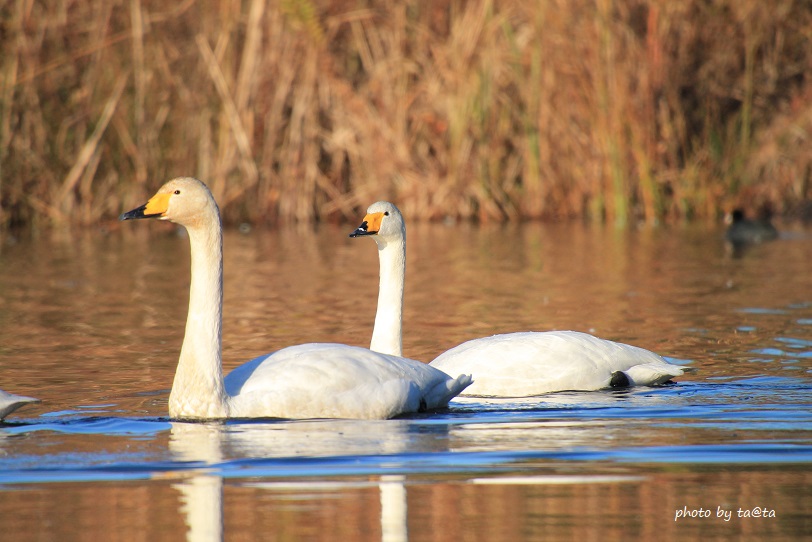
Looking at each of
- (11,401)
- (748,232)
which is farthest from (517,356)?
(748,232)

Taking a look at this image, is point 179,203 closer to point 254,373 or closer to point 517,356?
point 254,373

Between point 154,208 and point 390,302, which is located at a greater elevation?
point 154,208

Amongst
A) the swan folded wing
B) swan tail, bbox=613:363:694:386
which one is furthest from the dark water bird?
the swan folded wing

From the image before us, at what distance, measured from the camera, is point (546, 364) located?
7.55 meters

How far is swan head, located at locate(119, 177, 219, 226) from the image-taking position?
21.6 ft

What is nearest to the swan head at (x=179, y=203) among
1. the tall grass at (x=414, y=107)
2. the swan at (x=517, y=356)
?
the swan at (x=517, y=356)

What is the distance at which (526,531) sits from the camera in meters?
4.37

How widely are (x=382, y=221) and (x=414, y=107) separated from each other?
1260 centimetres

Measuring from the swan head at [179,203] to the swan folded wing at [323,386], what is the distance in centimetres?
76

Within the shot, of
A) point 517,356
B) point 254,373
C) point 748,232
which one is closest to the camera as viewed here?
point 254,373

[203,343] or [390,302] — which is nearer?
[203,343]

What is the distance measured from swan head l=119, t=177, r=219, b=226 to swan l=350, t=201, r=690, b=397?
116cm

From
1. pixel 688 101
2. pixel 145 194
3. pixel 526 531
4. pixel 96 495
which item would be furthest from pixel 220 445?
pixel 688 101

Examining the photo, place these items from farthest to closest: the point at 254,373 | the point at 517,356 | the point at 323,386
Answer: the point at 517,356 < the point at 254,373 < the point at 323,386
